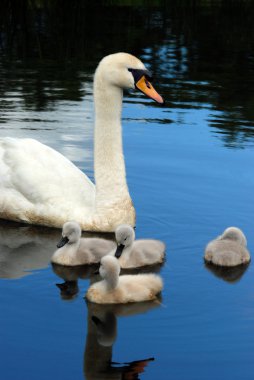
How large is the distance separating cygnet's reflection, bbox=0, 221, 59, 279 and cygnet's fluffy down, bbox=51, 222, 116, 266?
0.61 ft

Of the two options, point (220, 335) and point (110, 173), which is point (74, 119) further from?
point (220, 335)

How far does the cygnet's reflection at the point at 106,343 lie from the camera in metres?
7.03

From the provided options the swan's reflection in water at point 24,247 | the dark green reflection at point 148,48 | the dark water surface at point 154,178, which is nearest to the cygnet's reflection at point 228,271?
the dark water surface at point 154,178

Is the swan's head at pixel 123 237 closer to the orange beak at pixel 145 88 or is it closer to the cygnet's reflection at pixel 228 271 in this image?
the cygnet's reflection at pixel 228 271

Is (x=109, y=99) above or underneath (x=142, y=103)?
above

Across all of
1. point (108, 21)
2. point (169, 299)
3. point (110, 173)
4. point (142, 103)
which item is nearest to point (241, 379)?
point (169, 299)

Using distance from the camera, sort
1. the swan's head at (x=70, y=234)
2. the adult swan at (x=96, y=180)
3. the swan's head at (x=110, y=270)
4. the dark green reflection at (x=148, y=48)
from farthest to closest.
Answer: the dark green reflection at (x=148, y=48) → the adult swan at (x=96, y=180) → the swan's head at (x=70, y=234) → the swan's head at (x=110, y=270)

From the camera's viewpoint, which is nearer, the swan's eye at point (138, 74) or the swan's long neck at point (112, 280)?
the swan's long neck at point (112, 280)

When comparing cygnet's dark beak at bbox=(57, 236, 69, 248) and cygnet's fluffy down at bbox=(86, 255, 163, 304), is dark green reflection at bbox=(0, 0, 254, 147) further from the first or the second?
cygnet's fluffy down at bbox=(86, 255, 163, 304)

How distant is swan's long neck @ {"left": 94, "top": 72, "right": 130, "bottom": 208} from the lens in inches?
432

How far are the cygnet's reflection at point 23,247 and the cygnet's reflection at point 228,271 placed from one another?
1493mm

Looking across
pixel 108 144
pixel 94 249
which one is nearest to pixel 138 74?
pixel 108 144

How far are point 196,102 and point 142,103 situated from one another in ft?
3.09

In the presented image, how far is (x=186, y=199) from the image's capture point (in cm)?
1164
